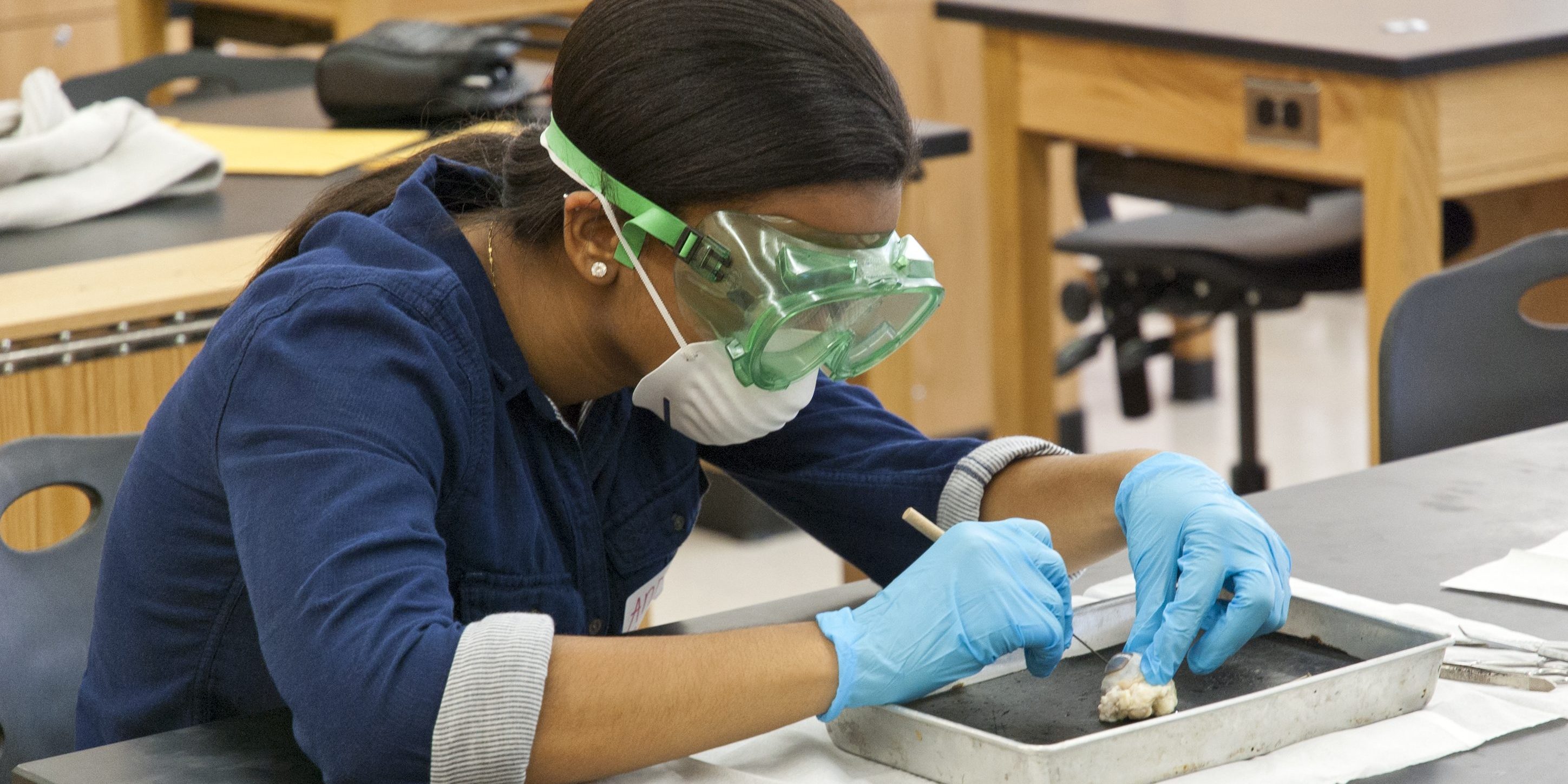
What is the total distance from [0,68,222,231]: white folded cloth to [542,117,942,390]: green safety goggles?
1.14 m

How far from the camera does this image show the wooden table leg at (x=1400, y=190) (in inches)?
87.7

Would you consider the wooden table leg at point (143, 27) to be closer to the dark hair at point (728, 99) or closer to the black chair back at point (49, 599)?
the black chair back at point (49, 599)

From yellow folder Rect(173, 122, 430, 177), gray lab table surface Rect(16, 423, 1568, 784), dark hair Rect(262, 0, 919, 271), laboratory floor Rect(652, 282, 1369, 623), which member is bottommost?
laboratory floor Rect(652, 282, 1369, 623)

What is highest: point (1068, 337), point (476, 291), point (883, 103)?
point (883, 103)

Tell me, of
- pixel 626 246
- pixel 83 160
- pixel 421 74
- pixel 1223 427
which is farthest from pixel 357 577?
pixel 1223 427

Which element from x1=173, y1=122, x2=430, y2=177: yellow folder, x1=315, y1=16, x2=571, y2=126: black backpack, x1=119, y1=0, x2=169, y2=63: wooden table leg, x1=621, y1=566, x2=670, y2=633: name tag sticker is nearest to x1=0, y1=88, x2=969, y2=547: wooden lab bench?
x1=173, y1=122, x2=430, y2=177: yellow folder

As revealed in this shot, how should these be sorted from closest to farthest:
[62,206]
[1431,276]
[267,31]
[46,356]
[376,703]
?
1. [376,703]
2. [1431,276]
3. [46,356]
4. [62,206]
5. [267,31]

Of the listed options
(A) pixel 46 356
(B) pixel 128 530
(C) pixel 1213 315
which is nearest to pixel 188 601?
(B) pixel 128 530

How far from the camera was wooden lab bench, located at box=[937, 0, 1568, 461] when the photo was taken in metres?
2.25

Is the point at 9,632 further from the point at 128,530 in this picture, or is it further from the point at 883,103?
the point at 883,103

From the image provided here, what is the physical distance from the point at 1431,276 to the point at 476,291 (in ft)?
2.96

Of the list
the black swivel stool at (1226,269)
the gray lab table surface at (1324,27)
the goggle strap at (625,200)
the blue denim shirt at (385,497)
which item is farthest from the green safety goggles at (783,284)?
the black swivel stool at (1226,269)

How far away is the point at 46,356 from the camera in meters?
1.66

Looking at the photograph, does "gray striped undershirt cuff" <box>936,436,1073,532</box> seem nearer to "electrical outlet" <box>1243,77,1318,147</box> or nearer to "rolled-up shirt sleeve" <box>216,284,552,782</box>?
"rolled-up shirt sleeve" <box>216,284,552,782</box>
